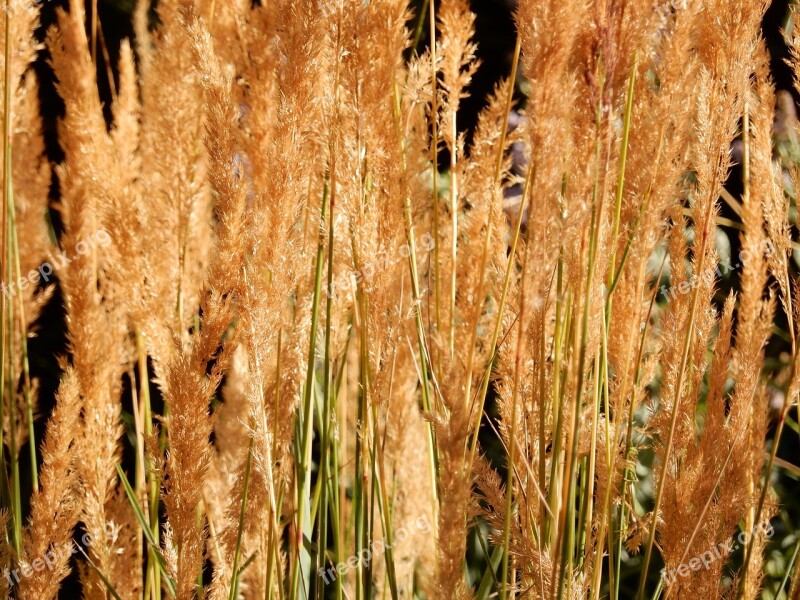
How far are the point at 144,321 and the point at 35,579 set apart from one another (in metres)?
0.47

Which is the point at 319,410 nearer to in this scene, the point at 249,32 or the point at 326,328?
the point at 326,328

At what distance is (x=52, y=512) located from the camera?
136cm

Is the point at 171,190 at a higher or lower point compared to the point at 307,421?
higher

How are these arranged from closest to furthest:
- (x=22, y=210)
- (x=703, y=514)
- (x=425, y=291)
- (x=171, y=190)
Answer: (x=703, y=514), (x=425, y=291), (x=171, y=190), (x=22, y=210)

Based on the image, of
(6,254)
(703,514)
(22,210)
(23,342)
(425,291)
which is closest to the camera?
(703,514)

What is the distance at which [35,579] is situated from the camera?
1.34 metres

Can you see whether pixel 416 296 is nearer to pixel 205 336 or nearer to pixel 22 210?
pixel 205 336

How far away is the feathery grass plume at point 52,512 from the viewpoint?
1.35 meters

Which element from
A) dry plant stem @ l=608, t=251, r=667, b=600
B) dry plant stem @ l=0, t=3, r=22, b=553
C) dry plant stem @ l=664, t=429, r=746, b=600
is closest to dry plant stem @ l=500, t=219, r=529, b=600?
dry plant stem @ l=608, t=251, r=667, b=600

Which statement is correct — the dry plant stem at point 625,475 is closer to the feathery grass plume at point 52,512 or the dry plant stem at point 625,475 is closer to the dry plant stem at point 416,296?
the dry plant stem at point 416,296

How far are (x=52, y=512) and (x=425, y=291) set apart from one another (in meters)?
0.73

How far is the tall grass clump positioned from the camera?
1.08 m

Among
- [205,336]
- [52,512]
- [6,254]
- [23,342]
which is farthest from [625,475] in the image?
[23,342]

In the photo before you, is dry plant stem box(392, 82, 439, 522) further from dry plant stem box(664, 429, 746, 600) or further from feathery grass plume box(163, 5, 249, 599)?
dry plant stem box(664, 429, 746, 600)
